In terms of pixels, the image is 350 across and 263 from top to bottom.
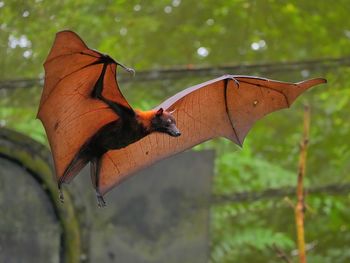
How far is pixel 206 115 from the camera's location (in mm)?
1209

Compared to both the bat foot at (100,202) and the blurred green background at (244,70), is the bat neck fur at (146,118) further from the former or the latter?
the blurred green background at (244,70)

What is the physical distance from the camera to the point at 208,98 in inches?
46.4

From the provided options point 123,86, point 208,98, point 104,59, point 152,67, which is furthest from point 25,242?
point 104,59

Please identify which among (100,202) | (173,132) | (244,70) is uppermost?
(173,132)

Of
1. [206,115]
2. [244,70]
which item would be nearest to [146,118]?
[206,115]

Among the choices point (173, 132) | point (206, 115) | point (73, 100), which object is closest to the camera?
point (173, 132)

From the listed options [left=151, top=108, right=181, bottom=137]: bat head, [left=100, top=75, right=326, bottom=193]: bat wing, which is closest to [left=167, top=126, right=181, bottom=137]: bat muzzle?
[left=151, top=108, right=181, bottom=137]: bat head

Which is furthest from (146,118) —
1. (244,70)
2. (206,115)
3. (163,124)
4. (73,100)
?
(244,70)

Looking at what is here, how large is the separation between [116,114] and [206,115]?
0.28 m

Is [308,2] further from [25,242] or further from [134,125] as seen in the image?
[134,125]

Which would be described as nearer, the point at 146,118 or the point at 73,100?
the point at 146,118

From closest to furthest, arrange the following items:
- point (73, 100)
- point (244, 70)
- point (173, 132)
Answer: point (173, 132)
point (73, 100)
point (244, 70)

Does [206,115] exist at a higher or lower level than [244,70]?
higher

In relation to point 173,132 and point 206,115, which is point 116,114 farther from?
point 206,115
